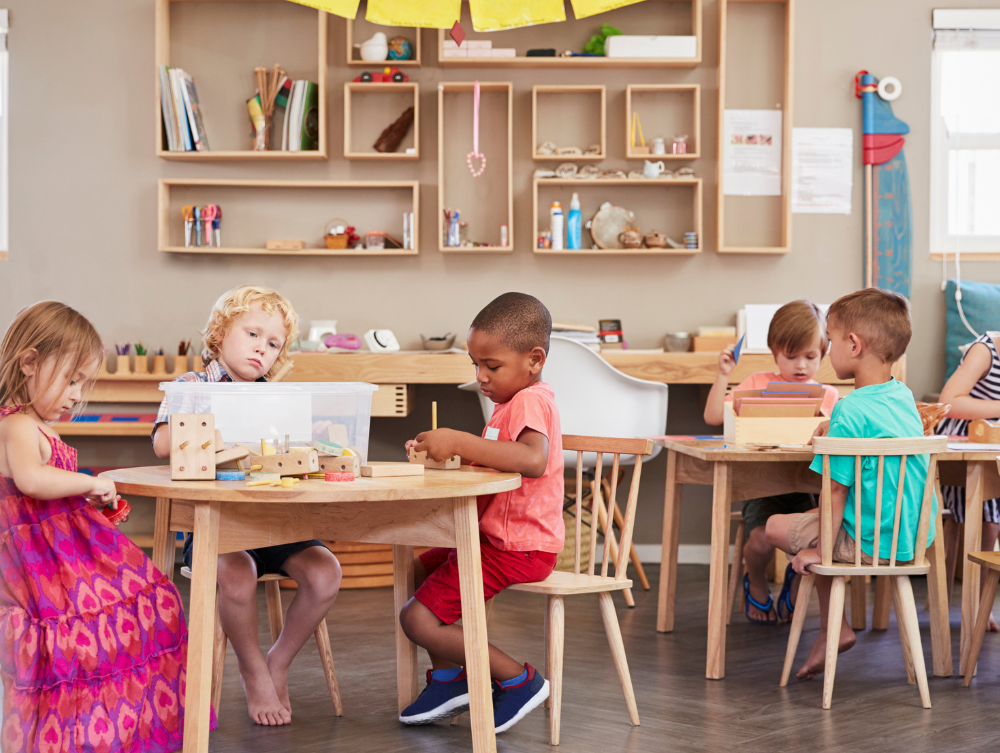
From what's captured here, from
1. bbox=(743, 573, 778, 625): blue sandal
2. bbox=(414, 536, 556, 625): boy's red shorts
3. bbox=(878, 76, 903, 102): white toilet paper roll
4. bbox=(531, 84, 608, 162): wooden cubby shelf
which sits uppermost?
bbox=(878, 76, 903, 102): white toilet paper roll

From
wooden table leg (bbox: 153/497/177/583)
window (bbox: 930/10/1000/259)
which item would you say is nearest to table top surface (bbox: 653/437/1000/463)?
wooden table leg (bbox: 153/497/177/583)

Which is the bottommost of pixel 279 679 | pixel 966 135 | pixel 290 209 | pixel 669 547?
pixel 279 679

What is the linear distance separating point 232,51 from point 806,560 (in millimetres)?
3052

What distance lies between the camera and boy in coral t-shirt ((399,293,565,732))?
1675 millimetres

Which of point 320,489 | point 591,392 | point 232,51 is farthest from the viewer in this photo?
point 232,51

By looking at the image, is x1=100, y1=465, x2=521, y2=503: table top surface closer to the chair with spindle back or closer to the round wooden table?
the round wooden table

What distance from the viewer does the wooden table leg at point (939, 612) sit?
2186mm

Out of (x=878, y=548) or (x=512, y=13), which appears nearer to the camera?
(x=878, y=548)

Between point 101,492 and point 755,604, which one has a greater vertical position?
point 101,492

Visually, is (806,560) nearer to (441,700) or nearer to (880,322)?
(880,322)

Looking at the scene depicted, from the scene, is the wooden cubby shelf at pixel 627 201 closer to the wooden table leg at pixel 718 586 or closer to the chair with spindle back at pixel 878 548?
the wooden table leg at pixel 718 586

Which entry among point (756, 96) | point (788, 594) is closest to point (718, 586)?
point (788, 594)

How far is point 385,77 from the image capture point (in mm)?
3633

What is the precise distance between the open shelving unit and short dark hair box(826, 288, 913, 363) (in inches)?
95.0
